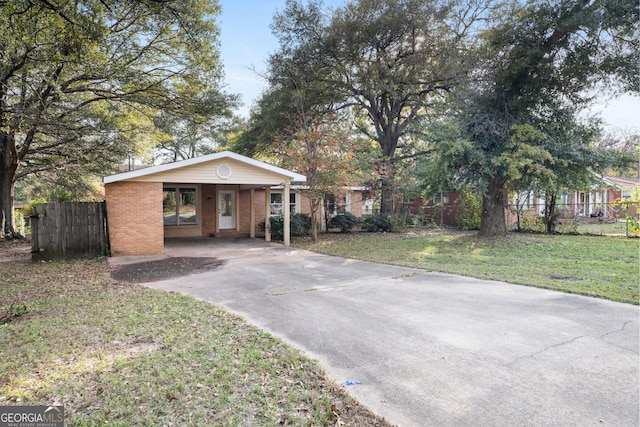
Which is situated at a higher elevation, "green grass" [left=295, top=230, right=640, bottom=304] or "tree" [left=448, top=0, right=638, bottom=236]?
"tree" [left=448, top=0, right=638, bottom=236]

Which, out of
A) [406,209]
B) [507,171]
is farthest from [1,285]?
[406,209]

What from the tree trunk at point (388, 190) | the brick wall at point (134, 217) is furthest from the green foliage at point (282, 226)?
the brick wall at point (134, 217)

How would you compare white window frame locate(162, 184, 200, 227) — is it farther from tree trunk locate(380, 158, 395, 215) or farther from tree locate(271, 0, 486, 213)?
tree trunk locate(380, 158, 395, 215)

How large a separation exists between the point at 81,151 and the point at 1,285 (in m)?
9.13

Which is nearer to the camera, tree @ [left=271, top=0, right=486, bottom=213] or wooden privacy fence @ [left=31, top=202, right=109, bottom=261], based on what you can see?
wooden privacy fence @ [left=31, top=202, right=109, bottom=261]

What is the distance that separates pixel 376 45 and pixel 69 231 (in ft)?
45.5

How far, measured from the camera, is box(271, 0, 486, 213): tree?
1505 centimetres

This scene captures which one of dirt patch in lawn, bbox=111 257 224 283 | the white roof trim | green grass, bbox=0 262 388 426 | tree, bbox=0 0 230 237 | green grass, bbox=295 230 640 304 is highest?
tree, bbox=0 0 230 237

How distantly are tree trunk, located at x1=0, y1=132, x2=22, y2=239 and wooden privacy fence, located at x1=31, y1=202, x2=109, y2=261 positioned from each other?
24.0 feet

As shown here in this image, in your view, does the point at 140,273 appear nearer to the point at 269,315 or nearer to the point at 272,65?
the point at 269,315

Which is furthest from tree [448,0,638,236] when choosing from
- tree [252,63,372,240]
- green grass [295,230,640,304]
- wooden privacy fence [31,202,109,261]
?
wooden privacy fence [31,202,109,261]

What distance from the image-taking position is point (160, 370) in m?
3.42

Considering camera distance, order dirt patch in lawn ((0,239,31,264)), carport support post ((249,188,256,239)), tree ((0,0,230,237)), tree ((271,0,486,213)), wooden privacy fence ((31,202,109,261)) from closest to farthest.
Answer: tree ((0,0,230,237)) → wooden privacy fence ((31,202,109,261)) → dirt patch in lawn ((0,239,31,264)) → tree ((271,0,486,213)) → carport support post ((249,188,256,239))

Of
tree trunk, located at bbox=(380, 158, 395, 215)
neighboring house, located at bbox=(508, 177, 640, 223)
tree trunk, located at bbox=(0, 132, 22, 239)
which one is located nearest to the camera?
tree trunk, located at bbox=(0, 132, 22, 239)
